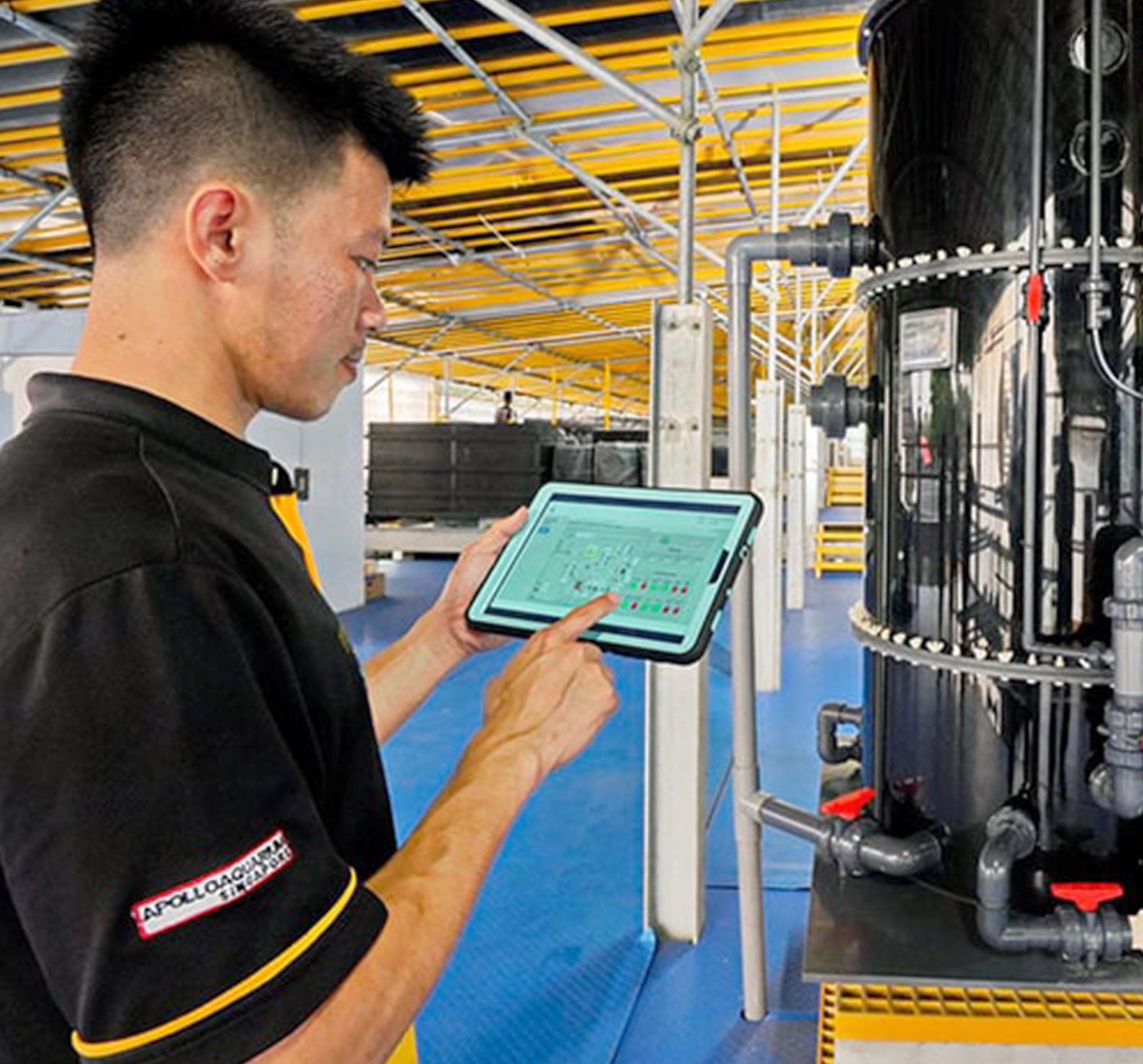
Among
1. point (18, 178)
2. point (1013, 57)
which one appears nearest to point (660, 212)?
point (18, 178)

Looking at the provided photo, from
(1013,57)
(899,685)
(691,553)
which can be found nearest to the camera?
(691,553)

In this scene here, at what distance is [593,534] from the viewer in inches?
57.2

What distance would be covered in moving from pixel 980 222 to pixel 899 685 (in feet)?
2.55

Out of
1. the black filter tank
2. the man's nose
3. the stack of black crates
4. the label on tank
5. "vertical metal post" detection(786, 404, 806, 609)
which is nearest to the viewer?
the man's nose

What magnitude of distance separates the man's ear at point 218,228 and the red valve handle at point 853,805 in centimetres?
145

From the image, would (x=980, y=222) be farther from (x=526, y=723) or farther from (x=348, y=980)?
(x=348, y=980)

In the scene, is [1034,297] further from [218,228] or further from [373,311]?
[218,228]

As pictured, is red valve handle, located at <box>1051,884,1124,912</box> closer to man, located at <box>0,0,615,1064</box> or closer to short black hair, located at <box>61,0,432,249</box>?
man, located at <box>0,0,615,1064</box>

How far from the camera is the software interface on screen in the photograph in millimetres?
1283

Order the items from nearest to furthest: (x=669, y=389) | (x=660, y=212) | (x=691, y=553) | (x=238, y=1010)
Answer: (x=238, y=1010), (x=691, y=553), (x=669, y=389), (x=660, y=212)

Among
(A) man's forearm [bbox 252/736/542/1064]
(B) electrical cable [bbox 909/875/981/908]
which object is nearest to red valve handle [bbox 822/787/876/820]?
(B) electrical cable [bbox 909/875/981/908]

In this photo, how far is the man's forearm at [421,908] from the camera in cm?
76

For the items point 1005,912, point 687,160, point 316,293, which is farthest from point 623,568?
point 687,160

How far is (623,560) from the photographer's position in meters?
1.38
